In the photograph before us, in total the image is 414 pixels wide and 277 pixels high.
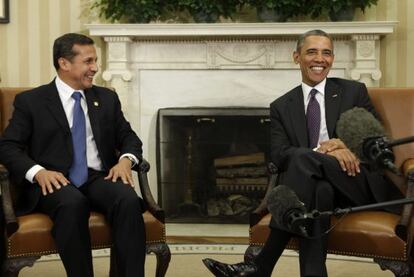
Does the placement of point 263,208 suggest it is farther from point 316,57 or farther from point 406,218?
point 316,57

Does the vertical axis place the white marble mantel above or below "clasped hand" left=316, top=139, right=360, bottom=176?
above

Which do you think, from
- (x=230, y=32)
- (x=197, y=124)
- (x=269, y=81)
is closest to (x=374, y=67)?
(x=269, y=81)

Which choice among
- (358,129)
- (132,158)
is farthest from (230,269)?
(358,129)

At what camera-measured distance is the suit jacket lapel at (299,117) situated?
2939mm

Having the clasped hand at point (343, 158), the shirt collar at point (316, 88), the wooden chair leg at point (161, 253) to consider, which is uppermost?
the shirt collar at point (316, 88)

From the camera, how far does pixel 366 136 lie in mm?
989

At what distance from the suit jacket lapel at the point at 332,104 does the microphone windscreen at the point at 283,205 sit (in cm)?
169

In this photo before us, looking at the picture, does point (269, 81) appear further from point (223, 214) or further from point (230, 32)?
point (223, 214)

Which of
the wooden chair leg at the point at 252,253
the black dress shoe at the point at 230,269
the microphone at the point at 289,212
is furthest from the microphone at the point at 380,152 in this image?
the wooden chair leg at the point at 252,253

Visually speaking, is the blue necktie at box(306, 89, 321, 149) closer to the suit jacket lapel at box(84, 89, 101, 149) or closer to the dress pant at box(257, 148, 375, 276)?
the dress pant at box(257, 148, 375, 276)

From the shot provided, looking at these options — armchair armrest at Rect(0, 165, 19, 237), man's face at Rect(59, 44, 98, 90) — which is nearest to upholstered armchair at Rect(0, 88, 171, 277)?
armchair armrest at Rect(0, 165, 19, 237)

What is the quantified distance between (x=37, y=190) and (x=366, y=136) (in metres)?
2.02

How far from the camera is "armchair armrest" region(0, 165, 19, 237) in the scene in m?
2.53

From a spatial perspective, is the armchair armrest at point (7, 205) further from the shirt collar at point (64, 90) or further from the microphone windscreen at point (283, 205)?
the microphone windscreen at point (283, 205)
